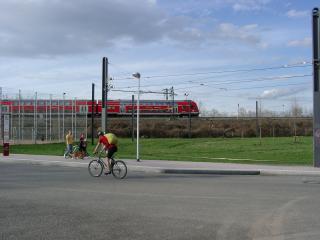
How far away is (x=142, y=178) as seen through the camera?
730 inches

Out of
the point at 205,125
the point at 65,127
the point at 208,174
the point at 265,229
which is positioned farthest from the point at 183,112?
the point at 265,229

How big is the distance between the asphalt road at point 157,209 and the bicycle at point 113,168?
1369 mm

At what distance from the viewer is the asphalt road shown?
830cm

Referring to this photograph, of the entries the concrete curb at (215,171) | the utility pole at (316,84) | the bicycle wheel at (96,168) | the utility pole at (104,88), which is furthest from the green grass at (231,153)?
the bicycle wheel at (96,168)

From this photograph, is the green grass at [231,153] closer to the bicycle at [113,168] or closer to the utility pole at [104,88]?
the utility pole at [104,88]

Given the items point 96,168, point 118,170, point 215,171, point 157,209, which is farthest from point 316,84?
point 157,209

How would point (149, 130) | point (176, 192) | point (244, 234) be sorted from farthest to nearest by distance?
1. point (149, 130)
2. point (176, 192)
3. point (244, 234)

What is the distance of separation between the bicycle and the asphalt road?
1.37 m

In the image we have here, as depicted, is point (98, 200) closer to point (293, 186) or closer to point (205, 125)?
point (293, 186)

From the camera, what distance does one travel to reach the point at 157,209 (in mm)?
10797

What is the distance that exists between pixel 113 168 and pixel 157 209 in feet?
26.1

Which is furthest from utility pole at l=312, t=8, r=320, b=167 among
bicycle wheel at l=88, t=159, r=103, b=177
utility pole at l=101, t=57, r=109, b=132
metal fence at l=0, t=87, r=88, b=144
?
metal fence at l=0, t=87, r=88, b=144

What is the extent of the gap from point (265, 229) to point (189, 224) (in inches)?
51.8

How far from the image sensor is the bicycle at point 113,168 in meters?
18.4
